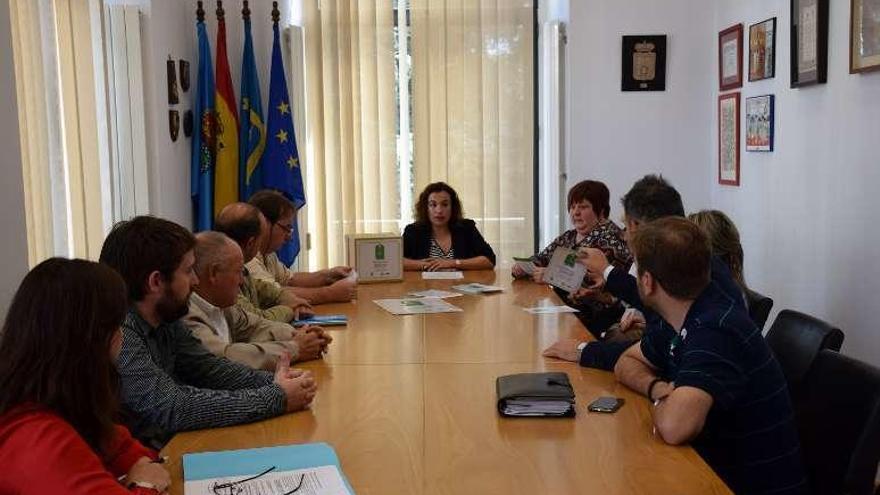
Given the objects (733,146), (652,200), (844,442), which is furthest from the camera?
(733,146)

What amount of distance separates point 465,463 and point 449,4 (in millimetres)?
4779

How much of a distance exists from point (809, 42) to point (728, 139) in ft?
4.52

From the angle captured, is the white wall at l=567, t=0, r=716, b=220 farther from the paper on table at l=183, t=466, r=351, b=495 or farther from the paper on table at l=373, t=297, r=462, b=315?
the paper on table at l=183, t=466, r=351, b=495

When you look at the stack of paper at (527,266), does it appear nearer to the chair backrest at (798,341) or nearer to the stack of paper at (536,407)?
the chair backrest at (798,341)

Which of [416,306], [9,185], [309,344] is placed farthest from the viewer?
[416,306]

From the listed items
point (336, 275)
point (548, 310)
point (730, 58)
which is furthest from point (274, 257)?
point (730, 58)

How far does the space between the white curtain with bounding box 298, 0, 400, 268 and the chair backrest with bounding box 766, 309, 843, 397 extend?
3.74 meters

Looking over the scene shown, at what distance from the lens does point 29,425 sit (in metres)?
1.56

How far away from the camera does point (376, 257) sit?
4.88 m

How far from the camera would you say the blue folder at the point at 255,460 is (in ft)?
6.40

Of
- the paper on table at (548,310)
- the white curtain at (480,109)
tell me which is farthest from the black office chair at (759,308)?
the white curtain at (480,109)

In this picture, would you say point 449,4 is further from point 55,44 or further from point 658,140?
point 55,44

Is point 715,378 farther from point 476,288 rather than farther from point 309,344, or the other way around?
point 476,288

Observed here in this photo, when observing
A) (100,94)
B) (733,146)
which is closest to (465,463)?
(100,94)
